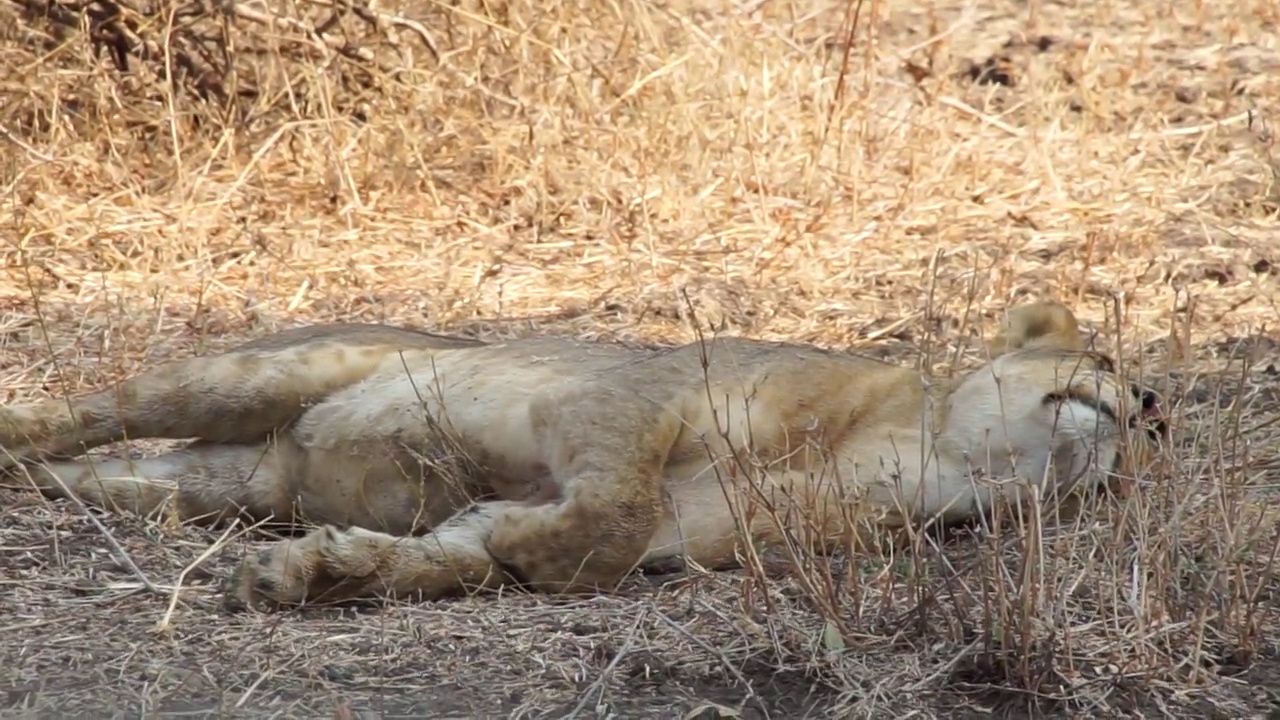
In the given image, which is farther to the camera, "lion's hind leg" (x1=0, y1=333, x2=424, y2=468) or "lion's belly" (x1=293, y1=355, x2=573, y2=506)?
"lion's hind leg" (x1=0, y1=333, x2=424, y2=468)

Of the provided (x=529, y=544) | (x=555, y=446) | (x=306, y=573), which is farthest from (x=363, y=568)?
(x=555, y=446)

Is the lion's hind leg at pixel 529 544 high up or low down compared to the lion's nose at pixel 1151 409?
down

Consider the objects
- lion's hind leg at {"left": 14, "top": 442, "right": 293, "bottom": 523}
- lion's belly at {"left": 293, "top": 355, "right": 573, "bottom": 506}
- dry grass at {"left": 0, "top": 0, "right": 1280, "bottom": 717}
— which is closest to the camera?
dry grass at {"left": 0, "top": 0, "right": 1280, "bottom": 717}

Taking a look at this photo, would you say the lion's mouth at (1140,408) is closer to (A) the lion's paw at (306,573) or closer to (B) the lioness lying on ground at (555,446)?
(B) the lioness lying on ground at (555,446)

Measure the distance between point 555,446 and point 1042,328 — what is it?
4.17 feet

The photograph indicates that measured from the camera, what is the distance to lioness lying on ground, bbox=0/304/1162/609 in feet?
12.5

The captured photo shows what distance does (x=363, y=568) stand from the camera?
3.74 metres

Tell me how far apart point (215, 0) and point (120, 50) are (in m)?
0.42

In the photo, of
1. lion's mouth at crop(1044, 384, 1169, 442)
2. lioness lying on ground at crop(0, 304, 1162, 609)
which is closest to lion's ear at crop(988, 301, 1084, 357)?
lioness lying on ground at crop(0, 304, 1162, 609)

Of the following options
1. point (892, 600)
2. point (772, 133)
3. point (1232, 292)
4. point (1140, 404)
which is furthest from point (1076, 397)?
point (772, 133)

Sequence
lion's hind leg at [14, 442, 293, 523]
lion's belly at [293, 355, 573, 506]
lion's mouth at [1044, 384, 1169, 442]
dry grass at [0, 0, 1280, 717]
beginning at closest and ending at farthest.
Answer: dry grass at [0, 0, 1280, 717]
lion's mouth at [1044, 384, 1169, 442]
lion's belly at [293, 355, 573, 506]
lion's hind leg at [14, 442, 293, 523]

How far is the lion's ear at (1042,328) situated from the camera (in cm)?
457

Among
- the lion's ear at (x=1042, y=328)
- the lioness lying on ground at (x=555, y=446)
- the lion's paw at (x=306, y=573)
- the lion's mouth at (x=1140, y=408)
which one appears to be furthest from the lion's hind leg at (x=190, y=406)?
the lion's mouth at (x=1140, y=408)

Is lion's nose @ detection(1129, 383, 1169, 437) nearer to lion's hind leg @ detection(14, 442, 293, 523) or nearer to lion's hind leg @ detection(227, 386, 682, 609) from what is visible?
lion's hind leg @ detection(227, 386, 682, 609)
